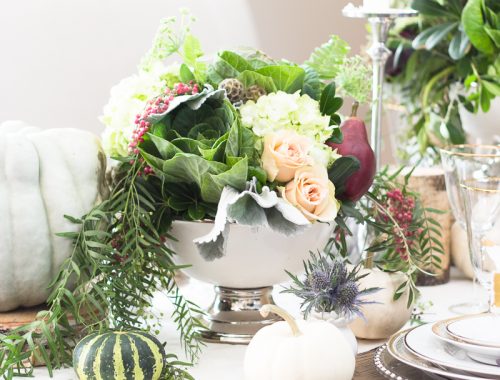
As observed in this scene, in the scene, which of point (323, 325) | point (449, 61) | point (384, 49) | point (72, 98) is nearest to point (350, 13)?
point (384, 49)

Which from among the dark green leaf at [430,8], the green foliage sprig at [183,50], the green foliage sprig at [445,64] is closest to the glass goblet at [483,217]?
the green foliage sprig at [183,50]

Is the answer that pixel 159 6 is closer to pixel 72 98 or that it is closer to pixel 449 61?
pixel 72 98

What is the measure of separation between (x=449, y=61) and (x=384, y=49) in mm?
417

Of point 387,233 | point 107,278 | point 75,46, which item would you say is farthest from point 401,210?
point 75,46

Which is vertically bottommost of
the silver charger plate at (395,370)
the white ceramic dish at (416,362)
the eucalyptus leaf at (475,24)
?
the silver charger plate at (395,370)

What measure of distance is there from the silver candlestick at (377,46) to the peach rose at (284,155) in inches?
11.0

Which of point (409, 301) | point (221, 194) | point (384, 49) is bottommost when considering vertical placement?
point (409, 301)

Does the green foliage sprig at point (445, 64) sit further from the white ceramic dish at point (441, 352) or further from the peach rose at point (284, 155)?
the white ceramic dish at point (441, 352)

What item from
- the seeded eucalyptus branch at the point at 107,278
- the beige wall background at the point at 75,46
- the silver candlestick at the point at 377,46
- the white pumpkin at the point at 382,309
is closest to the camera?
the seeded eucalyptus branch at the point at 107,278

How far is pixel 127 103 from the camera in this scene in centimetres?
102

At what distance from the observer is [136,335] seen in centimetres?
76

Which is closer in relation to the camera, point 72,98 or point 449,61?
point 449,61

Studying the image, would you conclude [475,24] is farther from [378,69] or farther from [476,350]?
[476,350]

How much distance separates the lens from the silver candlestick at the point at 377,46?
119cm
